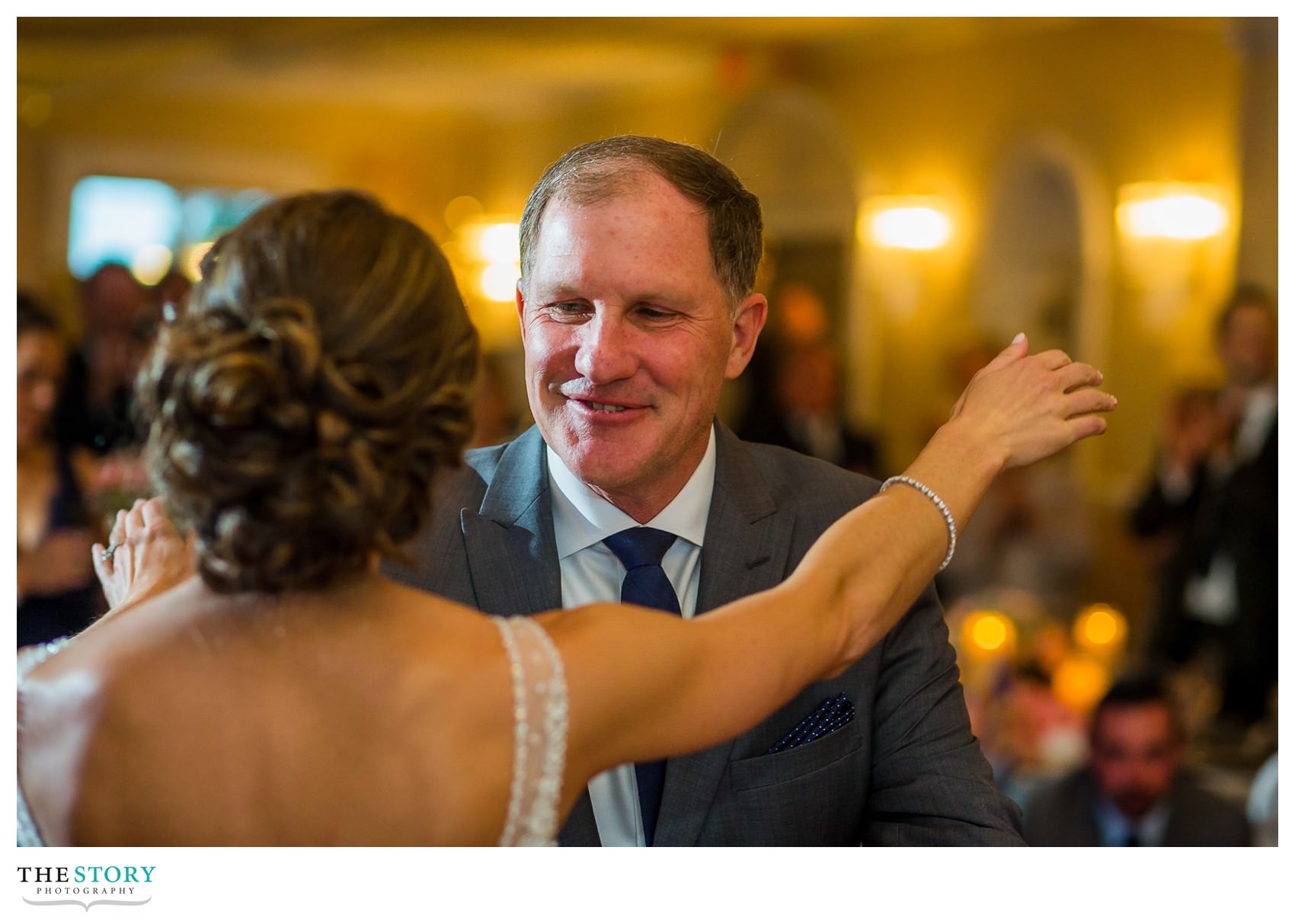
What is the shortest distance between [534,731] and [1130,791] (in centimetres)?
263

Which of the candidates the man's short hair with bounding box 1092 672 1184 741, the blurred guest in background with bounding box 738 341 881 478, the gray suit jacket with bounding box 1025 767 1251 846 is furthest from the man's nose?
the blurred guest in background with bounding box 738 341 881 478

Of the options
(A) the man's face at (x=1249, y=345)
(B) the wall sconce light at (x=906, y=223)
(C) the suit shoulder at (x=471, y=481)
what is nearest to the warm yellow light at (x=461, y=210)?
(B) the wall sconce light at (x=906, y=223)

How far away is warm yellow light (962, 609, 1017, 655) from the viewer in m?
4.30

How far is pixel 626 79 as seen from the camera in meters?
8.77

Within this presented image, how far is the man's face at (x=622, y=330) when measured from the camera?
1613mm

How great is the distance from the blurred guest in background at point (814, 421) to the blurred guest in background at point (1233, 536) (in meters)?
1.13

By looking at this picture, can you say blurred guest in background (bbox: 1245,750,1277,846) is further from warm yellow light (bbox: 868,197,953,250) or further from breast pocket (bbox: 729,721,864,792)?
warm yellow light (bbox: 868,197,953,250)

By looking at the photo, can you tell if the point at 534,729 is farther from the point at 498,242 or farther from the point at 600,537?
the point at 498,242

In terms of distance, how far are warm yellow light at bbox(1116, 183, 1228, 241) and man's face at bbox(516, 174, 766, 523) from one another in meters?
5.73

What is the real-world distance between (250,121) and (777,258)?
13.2ft

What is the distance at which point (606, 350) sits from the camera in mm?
1615

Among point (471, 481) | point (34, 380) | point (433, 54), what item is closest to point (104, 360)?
point (34, 380)

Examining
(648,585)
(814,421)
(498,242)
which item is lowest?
(648,585)
